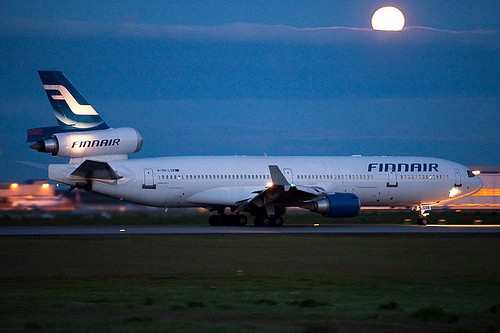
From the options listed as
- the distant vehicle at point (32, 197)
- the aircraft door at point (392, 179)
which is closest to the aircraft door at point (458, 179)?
the aircraft door at point (392, 179)

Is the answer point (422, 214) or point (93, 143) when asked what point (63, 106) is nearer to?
point (93, 143)

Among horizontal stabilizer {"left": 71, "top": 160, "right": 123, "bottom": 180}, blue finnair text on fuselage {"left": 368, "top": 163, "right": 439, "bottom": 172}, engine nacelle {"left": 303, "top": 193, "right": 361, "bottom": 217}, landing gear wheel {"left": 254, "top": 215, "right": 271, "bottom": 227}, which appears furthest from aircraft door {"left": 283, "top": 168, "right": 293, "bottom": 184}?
horizontal stabilizer {"left": 71, "top": 160, "right": 123, "bottom": 180}

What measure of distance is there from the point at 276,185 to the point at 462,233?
28.7 feet

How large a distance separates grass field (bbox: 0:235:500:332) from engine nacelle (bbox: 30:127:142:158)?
1006 centimetres

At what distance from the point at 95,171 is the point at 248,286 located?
23476 millimetres

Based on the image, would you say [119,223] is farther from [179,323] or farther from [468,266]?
[179,323]

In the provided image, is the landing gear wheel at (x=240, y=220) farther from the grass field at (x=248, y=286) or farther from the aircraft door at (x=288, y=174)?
the grass field at (x=248, y=286)

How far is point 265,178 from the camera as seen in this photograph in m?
43.8

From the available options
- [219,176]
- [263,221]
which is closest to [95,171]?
[219,176]

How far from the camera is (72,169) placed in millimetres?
40125

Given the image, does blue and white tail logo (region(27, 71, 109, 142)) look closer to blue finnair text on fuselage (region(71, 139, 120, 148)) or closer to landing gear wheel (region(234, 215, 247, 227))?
blue finnair text on fuselage (region(71, 139, 120, 148))

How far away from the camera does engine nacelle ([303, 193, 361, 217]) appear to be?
40219 millimetres

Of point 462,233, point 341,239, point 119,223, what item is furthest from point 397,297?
point 119,223

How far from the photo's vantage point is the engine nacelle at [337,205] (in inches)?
1583
